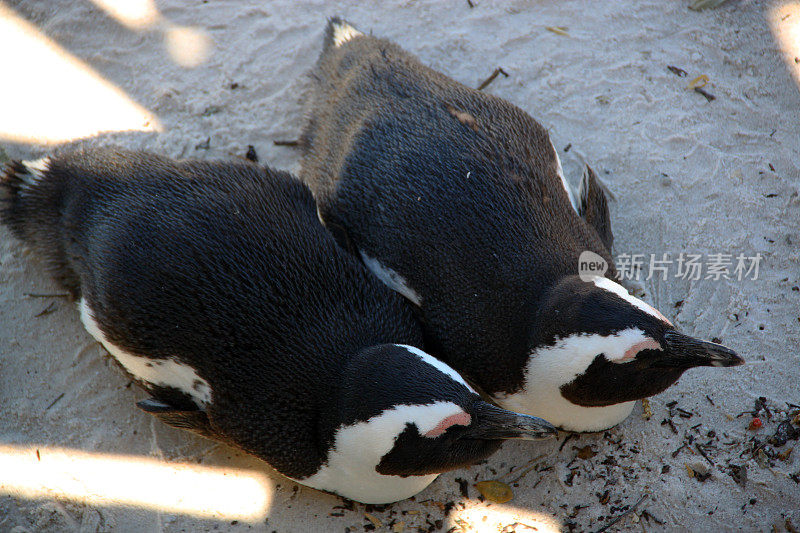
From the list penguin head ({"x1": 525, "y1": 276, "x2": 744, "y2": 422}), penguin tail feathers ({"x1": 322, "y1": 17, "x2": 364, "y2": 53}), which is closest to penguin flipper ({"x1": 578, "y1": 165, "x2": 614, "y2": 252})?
penguin head ({"x1": 525, "y1": 276, "x2": 744, "y2": 422})

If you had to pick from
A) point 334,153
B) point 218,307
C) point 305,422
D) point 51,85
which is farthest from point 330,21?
point 305,422

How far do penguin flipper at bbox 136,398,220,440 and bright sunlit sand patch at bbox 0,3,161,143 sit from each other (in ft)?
6.21

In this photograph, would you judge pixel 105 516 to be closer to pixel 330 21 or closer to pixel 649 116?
pixel 330 21

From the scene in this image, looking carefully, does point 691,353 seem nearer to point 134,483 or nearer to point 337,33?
point 134,483

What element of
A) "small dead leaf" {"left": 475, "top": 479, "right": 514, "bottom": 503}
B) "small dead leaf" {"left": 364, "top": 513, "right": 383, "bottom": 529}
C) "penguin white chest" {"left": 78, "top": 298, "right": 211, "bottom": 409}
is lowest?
"small dead leaf" {"left": 364, "top": 513, "right": 383, "bottom": 529}

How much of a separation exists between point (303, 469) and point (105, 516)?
36.0 inches

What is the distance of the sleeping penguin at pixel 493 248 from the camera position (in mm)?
2629

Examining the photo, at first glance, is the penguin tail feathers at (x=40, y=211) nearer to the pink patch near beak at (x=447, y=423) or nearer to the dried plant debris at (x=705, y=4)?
the pink patch near beak at (x=447, y=423)

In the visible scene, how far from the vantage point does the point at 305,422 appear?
256 cm

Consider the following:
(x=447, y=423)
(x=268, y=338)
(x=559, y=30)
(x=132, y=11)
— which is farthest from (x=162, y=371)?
(x=559, y=30)

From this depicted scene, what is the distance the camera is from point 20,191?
324cm

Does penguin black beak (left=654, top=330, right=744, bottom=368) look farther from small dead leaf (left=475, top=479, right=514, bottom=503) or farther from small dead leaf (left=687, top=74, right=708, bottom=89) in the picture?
small dead leaf (left=687, top=74, right=708, bottom=89)

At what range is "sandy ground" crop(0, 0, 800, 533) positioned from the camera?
2824 millimetres

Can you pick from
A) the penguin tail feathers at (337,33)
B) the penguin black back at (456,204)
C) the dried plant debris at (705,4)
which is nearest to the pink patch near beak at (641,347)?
the penguin black back at (456,204)
